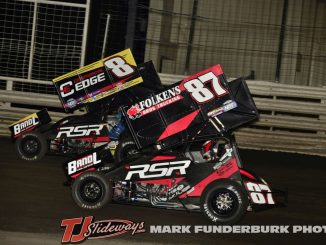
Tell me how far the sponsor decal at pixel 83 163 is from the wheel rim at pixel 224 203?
1.51 meters

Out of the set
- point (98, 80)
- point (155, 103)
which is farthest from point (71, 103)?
point (155, 103)

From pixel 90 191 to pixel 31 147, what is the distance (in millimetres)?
3690

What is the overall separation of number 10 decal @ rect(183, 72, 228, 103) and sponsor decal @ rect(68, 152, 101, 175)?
137 cm

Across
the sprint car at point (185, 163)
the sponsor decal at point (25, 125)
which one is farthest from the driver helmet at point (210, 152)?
the sponsor decal at point (25, 125)

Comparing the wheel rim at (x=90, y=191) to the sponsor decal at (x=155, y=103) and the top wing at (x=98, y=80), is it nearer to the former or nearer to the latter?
the sponsor decal at (x=155, y=103)

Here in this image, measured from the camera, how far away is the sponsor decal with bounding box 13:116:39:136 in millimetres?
11711

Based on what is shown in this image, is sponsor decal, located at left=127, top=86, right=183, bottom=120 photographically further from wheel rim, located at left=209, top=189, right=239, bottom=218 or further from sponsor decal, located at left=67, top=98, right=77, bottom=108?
sponsor decal, located at left=67, top=98, right=77, bottom=108

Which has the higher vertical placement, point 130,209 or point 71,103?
point 71,103

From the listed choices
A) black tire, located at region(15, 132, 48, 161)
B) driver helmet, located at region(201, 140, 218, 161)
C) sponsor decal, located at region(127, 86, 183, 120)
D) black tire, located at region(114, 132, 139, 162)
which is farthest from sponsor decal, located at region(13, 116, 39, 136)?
driver helmet, located at region(201, 140, 218, 161)

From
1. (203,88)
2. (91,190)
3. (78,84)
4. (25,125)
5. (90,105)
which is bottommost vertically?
(91,190)

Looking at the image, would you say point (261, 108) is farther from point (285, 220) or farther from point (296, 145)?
point (285, 220)

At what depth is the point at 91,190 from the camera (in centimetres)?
811

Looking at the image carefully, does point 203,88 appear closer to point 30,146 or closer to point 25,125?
point 30,146

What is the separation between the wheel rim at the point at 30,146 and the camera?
1152 cm
